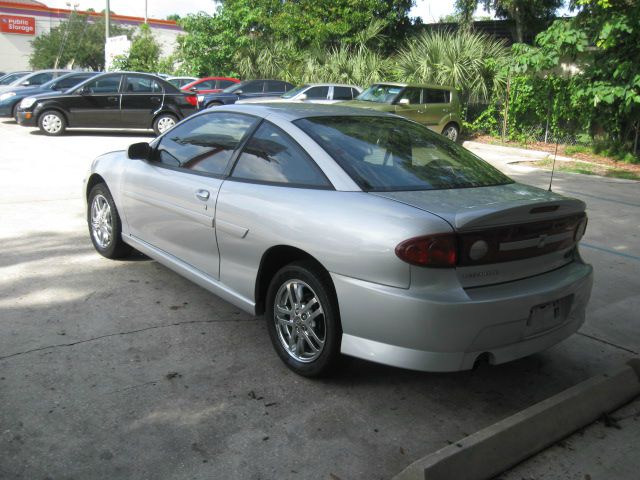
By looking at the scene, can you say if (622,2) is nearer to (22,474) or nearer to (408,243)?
(408,243)

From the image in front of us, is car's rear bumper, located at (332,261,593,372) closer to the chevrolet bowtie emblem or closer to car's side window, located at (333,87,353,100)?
the chevrolet bowtie emblem

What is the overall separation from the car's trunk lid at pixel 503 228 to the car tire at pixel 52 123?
1448 cm

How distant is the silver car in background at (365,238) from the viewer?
309 centimetres

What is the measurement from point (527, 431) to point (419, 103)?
14262 millimetres

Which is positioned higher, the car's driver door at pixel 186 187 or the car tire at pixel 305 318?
the car's driver door at pixel 186 187

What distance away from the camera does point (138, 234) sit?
5141mm

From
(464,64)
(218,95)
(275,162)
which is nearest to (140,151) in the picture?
(275,162)

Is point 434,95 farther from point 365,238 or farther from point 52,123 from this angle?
point 365,238

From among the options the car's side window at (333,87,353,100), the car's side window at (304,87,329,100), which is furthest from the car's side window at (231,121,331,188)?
the car's side window at (333,87,353,100)

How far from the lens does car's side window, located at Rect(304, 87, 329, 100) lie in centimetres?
1812

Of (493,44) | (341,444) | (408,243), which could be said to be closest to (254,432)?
(341,444)

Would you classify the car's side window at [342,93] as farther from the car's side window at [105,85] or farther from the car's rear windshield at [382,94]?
the car's side window at [105,85]

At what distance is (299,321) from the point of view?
3.65 m

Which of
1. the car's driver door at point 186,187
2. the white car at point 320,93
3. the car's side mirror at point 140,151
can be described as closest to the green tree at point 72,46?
the white car at point 320,93
